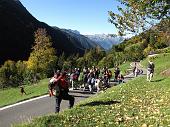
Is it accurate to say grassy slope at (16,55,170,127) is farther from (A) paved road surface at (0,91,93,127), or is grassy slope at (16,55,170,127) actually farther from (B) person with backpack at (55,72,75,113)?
(A) paved road surface at (0,91,93,127)

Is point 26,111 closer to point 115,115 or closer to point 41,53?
point 115,115

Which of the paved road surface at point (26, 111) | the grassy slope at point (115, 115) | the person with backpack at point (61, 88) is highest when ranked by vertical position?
the person with backpack at point (61, 88)

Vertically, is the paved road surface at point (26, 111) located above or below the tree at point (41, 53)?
below

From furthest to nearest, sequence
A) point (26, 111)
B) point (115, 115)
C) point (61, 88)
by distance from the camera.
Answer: point (26, 111)
point (61, 88)
point (115, 115)

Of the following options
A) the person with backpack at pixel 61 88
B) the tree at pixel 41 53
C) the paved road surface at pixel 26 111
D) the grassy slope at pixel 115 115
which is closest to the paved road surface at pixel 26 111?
the paved road surface at pixel 26 111

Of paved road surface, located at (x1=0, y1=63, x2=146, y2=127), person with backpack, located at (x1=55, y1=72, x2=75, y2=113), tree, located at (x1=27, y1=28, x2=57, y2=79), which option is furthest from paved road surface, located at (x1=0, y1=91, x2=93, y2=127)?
tree, located at (x1=27, y1=28, x2=57, y2=79)

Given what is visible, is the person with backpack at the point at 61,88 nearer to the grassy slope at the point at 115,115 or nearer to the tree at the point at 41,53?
the grassy slope at the point at 115,115

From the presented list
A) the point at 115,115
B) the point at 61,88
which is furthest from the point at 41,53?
the point at 115,115

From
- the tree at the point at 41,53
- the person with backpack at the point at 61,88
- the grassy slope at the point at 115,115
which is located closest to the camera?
the grassy slope at the point at 115,115

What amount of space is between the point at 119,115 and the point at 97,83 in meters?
18.6

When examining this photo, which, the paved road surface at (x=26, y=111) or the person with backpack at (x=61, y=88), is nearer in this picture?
the person with backpack at (x=61, y=88)

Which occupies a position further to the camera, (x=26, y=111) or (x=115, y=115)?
(x=26, y=111)

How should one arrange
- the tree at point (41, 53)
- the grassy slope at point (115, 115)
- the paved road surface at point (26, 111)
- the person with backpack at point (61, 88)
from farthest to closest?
the tree at point (41, 53)
the paved road surface at point (26, 111)
the person with backpack at point (61, 88)
the grassy slope at point (115, 115)

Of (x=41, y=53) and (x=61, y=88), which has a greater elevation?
(x=41, y=53)
